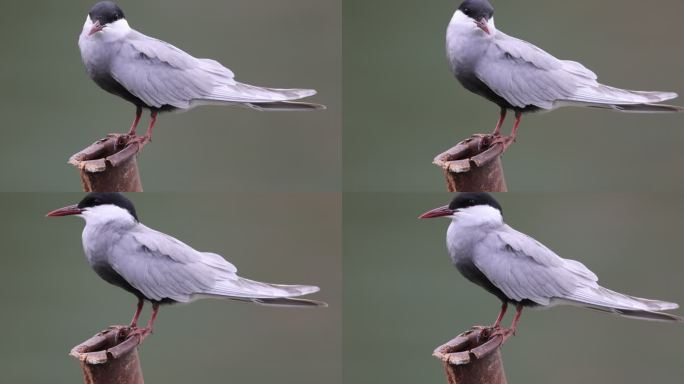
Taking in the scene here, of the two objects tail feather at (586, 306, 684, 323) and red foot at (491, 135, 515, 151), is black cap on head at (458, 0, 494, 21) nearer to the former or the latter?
red foot at (491, 135, 515, 151)

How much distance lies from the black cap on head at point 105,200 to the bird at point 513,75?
4.13 feet

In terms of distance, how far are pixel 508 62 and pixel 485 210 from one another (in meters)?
0.53

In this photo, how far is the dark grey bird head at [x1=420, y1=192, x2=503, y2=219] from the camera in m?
4.45

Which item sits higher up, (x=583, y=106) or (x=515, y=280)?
(x=583, y=106)

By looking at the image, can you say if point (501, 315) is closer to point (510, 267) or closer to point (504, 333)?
point (504, 333)

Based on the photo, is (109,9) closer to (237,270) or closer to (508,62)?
(237,270)

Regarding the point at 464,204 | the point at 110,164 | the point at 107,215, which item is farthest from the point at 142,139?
the point at 464,204

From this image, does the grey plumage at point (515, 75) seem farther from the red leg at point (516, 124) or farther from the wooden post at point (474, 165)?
the wooden post at point (474, 165)

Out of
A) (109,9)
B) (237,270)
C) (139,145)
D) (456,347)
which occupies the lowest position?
(456,347)

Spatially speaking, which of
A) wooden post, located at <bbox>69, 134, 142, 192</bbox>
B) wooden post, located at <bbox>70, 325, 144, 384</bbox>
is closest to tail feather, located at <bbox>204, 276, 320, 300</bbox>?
wooden post, located at <bbox>70, 325, 144, 384</bbox>

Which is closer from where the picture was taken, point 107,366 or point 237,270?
point 107,366

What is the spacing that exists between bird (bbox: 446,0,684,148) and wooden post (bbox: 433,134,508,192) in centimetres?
6

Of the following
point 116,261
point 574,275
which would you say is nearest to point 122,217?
point 116,261

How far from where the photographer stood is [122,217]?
4473 mm
